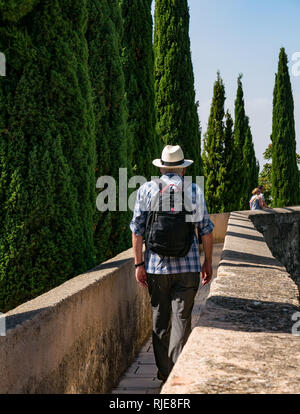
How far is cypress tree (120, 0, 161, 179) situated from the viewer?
1027cm

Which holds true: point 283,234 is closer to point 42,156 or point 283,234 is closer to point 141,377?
point 141,377

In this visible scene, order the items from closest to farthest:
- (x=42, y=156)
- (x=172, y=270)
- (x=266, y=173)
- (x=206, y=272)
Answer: (x=172, y=270) → (x=206, y=272) → (x=42, y=156) → (x=266, y=173)

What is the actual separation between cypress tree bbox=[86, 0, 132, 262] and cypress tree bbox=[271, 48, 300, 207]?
20.4m

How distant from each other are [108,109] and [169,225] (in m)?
4.22

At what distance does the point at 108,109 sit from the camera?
774cm

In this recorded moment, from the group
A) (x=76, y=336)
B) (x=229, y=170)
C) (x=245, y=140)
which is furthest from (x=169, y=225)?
(x=245, y=140)

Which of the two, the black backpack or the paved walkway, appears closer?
the black backpack

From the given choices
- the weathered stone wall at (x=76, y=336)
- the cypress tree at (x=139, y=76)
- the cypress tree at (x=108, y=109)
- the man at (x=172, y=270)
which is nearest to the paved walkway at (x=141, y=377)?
the weathered stone wall at (x=76, y=336)

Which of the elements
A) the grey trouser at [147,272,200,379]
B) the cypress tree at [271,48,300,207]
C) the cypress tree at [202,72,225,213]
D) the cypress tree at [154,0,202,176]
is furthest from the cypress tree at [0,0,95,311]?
the cypress tree at [271,48,300,207]

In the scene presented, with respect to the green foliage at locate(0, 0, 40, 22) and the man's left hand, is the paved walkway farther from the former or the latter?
the green foliage at locate(0, 0, 40, 22)

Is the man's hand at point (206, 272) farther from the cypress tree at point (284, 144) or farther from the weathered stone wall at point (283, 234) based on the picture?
the cypress tree at point (284, 144)

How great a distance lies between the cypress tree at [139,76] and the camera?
10.3 m
